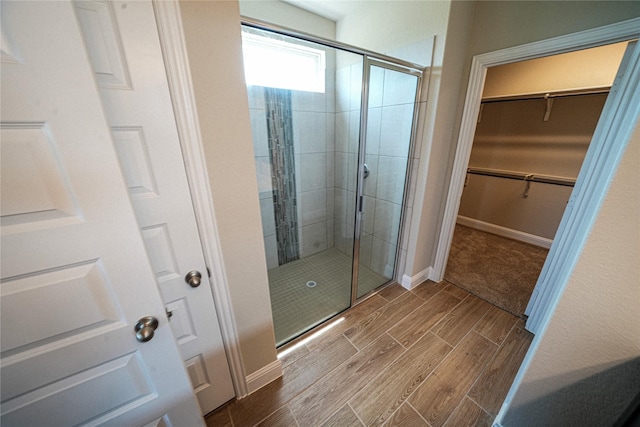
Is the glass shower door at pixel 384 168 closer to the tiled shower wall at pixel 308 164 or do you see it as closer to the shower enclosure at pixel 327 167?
the shower enclosure at pixel 327 167

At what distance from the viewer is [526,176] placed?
280 cm

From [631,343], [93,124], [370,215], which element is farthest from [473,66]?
[93,124]

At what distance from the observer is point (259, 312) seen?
3.83ft

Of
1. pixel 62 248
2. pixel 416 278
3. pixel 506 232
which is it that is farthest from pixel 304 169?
pixel 506 232

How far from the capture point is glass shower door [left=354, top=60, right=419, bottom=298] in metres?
1.70

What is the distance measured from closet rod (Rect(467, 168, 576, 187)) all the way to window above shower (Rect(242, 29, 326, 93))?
2.63 m

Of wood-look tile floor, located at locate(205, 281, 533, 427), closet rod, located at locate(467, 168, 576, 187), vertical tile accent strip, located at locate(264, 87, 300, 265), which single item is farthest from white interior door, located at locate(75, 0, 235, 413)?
closet rod, located at locate(467, 168, 576, 187)

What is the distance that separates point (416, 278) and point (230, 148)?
79.7 inches

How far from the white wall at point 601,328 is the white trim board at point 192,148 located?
1.30 m

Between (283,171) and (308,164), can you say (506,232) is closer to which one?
(308,164)

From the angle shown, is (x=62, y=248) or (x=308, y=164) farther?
(x=308, y=164)

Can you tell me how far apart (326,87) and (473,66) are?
3.95 ft

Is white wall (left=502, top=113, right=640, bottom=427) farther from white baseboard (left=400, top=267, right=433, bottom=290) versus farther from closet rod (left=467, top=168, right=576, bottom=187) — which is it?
closet rod (left=467, top=168, right=576, bottom=187)

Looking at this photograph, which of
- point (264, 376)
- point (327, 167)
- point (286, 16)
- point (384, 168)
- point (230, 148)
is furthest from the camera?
point (327, 167)
